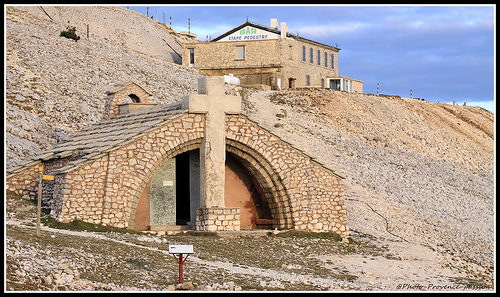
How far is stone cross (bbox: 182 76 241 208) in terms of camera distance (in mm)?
26125

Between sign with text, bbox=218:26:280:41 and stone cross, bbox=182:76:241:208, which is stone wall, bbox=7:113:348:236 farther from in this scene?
sign with text, bbox=218:26:280:41

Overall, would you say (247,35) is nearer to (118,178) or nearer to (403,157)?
(403,157)

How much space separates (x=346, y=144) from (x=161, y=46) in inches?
1528

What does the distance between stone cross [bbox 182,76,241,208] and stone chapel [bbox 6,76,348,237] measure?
34 mm

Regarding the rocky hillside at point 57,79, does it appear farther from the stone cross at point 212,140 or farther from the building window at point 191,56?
the stone cross at point 212,140

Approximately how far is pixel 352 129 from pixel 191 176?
23.5 m

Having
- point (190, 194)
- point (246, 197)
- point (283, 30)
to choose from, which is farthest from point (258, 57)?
point (190, 194)

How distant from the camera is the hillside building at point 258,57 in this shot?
63469 millimetres

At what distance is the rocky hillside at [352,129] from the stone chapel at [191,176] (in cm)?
160

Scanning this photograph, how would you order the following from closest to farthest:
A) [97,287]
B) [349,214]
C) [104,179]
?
[97,287], [104,179], [349,214]

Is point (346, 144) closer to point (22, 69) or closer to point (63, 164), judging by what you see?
point (22, 69)

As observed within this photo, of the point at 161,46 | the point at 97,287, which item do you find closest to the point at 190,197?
the point at 97,287

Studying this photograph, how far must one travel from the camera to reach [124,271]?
18.0m

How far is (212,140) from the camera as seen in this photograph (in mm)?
26156
